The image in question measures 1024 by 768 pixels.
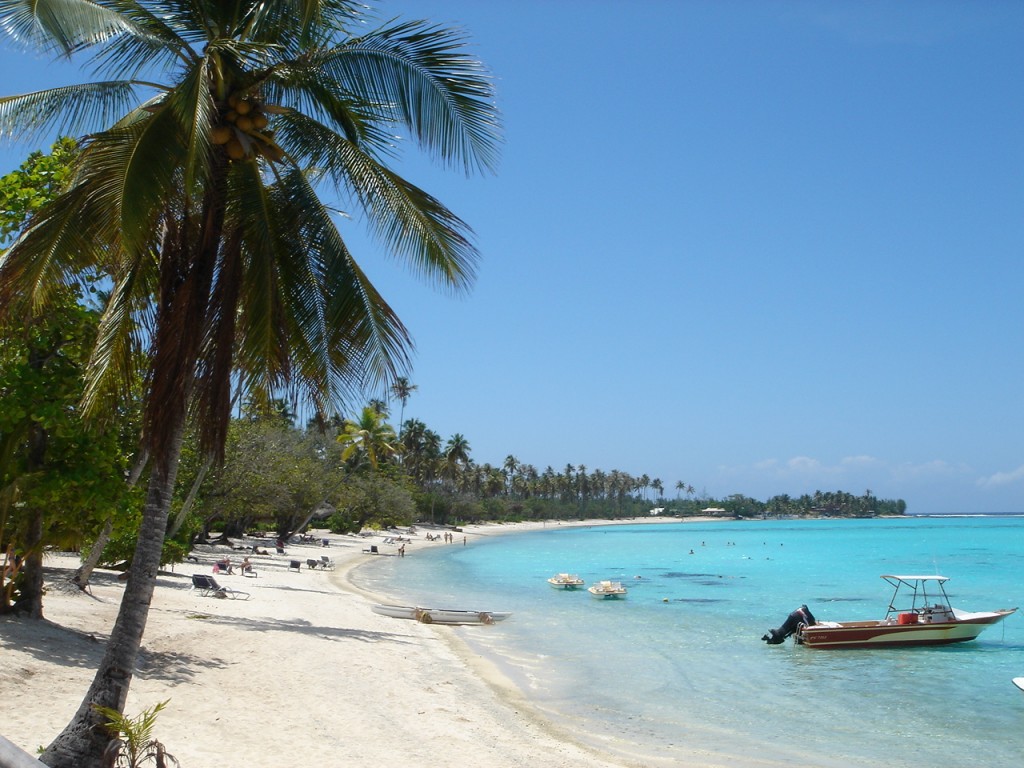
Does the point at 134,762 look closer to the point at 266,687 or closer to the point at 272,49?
the point at 272,49

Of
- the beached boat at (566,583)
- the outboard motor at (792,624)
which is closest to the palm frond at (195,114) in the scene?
the outboard motor at (792,624)

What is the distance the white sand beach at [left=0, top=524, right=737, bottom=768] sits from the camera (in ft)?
30.0

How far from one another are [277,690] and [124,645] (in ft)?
21.4

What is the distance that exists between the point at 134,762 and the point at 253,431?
2949 centimetres

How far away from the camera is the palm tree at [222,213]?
→ 19.1 feet

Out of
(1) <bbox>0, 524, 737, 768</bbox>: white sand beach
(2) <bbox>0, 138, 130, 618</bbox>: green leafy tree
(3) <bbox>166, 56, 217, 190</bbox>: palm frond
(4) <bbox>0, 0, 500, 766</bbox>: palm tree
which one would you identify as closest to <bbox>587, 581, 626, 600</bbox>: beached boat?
(1) <bbox>0, 524, 737, 768</bbox>: white sand beach

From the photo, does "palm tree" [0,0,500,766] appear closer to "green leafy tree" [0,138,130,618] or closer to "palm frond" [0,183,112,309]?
"palm frond" [0,183,112,309]

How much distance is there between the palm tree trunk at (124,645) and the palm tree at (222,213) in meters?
0.01

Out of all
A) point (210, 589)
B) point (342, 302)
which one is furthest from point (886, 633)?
point (342, 302)

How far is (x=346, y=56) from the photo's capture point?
649cm

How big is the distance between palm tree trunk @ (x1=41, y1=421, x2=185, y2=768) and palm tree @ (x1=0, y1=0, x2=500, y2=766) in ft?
0.05

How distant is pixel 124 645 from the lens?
20.1 feet

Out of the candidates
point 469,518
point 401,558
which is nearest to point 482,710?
point 401,558

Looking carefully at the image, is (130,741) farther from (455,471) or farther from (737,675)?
(455,471)
